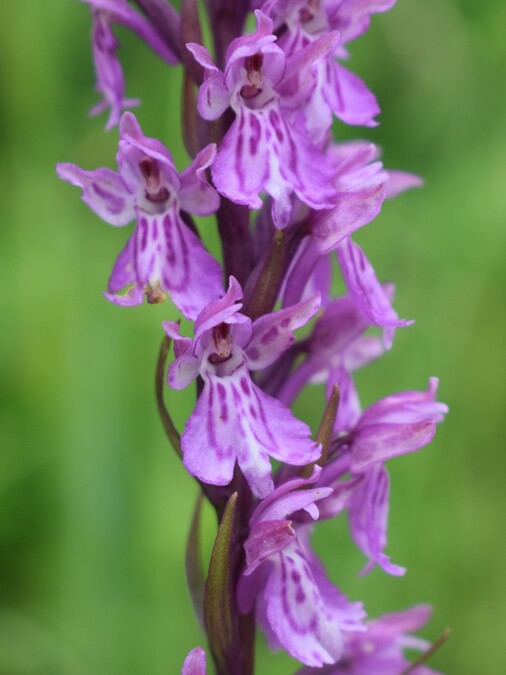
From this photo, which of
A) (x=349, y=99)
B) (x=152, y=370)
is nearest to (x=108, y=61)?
(x=349, y=99)

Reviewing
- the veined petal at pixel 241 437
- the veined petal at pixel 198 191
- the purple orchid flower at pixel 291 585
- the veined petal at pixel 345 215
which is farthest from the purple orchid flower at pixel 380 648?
the veined petal at pixel 198 191

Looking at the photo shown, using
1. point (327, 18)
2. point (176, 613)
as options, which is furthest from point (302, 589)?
point (176, 613)

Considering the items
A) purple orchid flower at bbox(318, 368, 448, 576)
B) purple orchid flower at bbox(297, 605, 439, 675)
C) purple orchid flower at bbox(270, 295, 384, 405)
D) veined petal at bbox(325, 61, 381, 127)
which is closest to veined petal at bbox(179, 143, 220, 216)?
veined petal at bbox(325, 61, 381, 127)

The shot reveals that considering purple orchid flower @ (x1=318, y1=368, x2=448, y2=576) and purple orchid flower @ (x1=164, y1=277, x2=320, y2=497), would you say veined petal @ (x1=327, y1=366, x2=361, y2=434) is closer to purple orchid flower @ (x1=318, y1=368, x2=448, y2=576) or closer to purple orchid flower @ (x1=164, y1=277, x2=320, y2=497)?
purple orchid flower @ (x1=318, y1=368, x2=448, y2=576)

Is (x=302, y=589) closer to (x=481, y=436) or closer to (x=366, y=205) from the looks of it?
(x=366, y=205)

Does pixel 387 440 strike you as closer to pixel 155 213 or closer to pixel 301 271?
pixel 301 271
